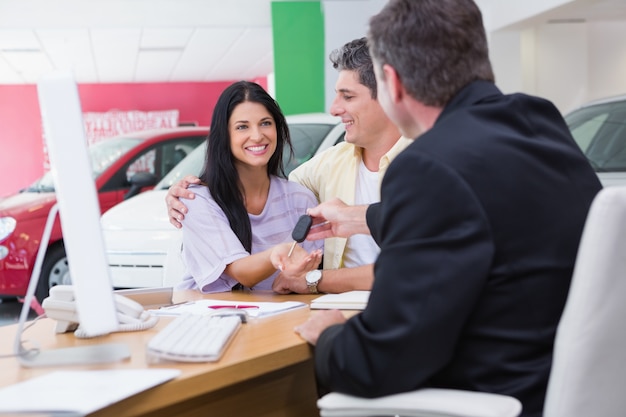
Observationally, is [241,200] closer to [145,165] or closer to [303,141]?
[303,141]

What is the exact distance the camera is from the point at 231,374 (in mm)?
1637

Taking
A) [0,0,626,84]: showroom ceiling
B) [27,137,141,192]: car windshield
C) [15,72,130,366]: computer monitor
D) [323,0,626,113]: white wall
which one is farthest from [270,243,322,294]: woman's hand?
[323,0,626,113]: white wall

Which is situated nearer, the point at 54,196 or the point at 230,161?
the point at 230,161

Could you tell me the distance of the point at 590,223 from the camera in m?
1.44

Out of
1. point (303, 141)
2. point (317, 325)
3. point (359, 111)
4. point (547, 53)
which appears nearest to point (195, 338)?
point (317, 325)

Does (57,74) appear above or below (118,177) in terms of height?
above

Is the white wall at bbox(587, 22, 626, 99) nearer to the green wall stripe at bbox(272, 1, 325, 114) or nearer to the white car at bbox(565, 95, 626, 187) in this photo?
the green wall stripe at bbox(272, 1, 325, 114)

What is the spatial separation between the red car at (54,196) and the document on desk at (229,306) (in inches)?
160

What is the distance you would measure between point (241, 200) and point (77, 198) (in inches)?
56.3

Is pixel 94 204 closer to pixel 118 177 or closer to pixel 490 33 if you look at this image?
pixel 118 177

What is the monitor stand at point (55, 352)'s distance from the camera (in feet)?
5.47

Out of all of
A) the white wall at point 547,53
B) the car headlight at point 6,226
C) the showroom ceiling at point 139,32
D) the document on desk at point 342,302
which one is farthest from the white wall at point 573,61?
the document on desk at point 342,302

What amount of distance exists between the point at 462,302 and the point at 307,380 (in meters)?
0.87

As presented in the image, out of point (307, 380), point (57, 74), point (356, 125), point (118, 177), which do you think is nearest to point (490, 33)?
point (118, 177)
